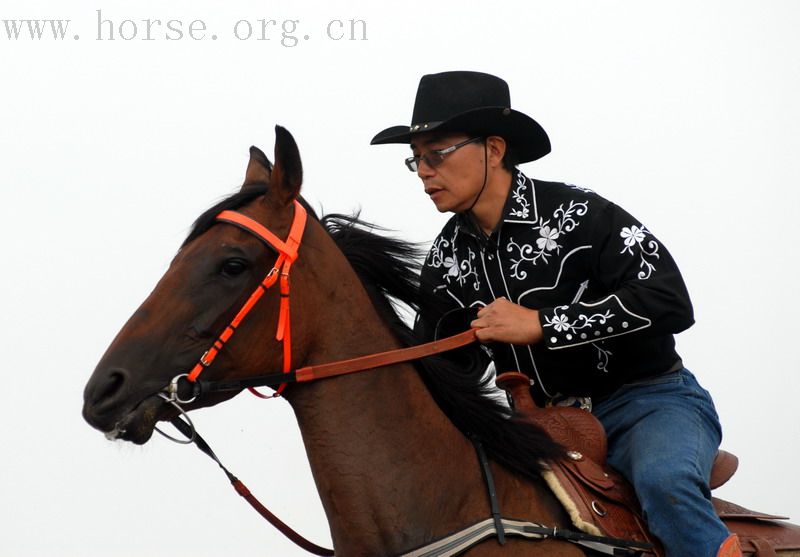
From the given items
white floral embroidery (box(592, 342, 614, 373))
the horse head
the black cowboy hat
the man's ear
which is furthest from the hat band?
white floral embroidery (box(592, 342, 614, 373))

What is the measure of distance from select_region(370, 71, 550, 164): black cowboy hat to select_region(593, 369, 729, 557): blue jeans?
77cm

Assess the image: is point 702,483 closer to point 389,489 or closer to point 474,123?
point 389,489

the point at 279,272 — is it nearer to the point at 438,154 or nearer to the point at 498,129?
the point at 438,154

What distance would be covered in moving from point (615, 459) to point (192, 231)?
127cm

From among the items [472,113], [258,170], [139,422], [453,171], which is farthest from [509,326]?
[139,422]

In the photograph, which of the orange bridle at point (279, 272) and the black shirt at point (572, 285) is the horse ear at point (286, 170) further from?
the black shirt at point (572, 285)

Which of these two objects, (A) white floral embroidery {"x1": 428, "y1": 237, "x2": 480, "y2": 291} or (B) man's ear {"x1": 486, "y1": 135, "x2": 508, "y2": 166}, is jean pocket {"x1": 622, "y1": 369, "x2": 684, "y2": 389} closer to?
(A) white floral embroidery {"x1": 428, "y1": 237, "x2": 480, "y2": 291}

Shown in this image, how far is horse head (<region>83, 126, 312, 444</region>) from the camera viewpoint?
2113 millimetres

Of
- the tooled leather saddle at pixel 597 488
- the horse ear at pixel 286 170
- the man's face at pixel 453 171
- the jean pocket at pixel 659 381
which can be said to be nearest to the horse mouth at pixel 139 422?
the horse ear at pixel 286 170

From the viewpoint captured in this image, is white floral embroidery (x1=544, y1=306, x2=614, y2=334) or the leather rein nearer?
the leather rein

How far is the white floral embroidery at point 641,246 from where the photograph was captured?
103 inches

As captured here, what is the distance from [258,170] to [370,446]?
0.74 m

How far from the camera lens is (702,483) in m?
2.48

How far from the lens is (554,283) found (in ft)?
9.20
